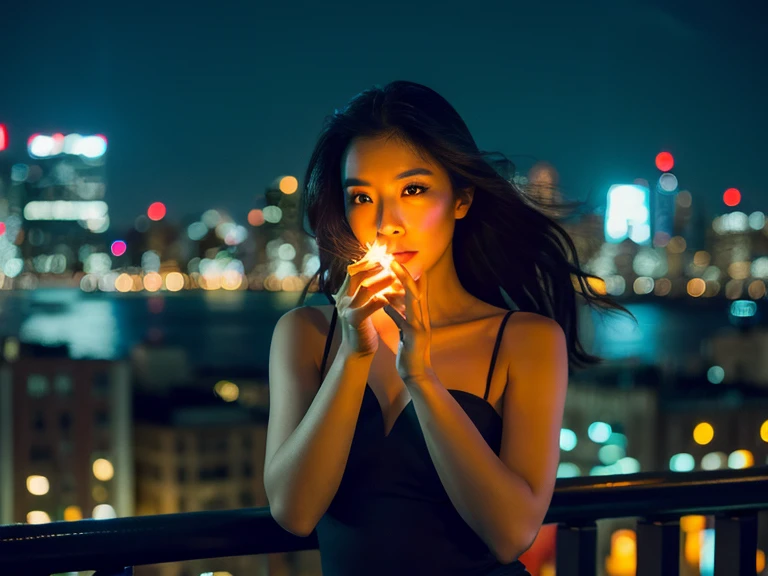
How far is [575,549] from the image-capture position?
1.84 meters

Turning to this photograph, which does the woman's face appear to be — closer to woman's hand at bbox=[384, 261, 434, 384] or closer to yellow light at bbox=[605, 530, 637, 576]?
woman's hand at bbox=[384, 261, 434, 384]

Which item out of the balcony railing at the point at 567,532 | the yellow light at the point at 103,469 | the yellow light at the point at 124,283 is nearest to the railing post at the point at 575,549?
the balcony railing at the point at 567,532

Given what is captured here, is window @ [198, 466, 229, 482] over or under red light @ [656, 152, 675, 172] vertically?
under

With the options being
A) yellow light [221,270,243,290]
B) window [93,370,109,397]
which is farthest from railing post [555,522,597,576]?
yellow light [221,270,243,290]

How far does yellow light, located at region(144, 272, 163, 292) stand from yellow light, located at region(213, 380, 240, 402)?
45821mm

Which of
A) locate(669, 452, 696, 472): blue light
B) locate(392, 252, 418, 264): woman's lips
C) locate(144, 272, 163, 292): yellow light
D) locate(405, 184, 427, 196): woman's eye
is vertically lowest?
locate(669, 452, 696, 472): blue light

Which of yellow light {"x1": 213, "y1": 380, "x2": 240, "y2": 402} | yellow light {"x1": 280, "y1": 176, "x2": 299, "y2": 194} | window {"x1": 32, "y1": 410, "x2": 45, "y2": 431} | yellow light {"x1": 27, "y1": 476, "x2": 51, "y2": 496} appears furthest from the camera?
yellow light {"x1": 213, "y1": 380, "x2": 240, "y2": 402}

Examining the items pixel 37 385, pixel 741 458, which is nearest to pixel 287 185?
pixel 741 458

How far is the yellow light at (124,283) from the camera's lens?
4284 inches

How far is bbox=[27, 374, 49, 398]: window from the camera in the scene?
42.8 metres

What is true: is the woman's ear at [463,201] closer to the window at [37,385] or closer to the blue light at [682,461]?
the blue light at [682,461]

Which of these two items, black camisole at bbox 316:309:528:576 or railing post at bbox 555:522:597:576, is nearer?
black camisole at bbox 316:309:528:576

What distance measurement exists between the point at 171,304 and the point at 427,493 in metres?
147

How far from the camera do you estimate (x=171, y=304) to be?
144 metres
